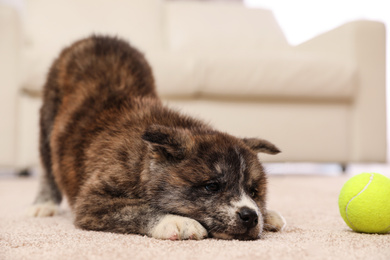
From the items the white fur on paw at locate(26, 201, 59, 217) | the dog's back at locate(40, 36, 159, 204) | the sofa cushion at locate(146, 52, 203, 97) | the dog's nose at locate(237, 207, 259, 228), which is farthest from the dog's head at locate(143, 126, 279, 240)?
the sofa cushion at locate(146, 52, 203, 97)

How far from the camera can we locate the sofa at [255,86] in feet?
12.0

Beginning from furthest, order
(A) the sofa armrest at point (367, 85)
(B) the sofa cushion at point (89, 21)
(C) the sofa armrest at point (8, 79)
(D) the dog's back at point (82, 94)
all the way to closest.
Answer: (B) the sofa cushion at point (89, 21)
(A) the sofa armrest at point (367, 85)
(C) the sofa armrest at point (8, 79)
(D) the dog's back at point (82, 94)

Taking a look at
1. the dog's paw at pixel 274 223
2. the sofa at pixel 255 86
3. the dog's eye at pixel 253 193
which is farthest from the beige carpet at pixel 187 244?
the sofa at pixel 255 86

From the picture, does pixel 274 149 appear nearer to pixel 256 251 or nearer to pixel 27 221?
pixel 256 251

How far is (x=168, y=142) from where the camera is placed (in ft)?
4.93

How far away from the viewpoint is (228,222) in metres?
1.40

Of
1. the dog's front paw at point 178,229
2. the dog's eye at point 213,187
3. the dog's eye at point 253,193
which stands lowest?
the dog's front paw at point 178,229

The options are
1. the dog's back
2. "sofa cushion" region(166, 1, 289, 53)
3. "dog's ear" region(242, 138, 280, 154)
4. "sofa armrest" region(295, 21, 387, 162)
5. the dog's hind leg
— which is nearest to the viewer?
"dog's ear" region(242, 138, 280, 154)

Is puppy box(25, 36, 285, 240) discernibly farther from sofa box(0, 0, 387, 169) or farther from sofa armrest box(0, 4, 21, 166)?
sofa armrest box(0, 4, 21, 166)

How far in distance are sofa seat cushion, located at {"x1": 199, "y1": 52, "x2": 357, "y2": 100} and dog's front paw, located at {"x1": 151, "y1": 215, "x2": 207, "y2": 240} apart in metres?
2.42

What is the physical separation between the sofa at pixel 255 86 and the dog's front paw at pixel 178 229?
6.21ft

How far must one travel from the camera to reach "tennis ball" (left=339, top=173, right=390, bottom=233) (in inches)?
57.4

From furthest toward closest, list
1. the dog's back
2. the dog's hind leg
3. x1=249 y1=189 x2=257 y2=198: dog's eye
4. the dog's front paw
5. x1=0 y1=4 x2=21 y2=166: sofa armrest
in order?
x1=0 y1=4 x2=21 y2=166: sofa armrest, the dog's hind leg, the dog's back, x1=249 y1=189 x2=257 y2=198: dog's eye, the dog's front paw

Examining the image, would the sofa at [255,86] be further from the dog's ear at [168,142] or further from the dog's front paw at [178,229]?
the dog's front paw at [178,229]
